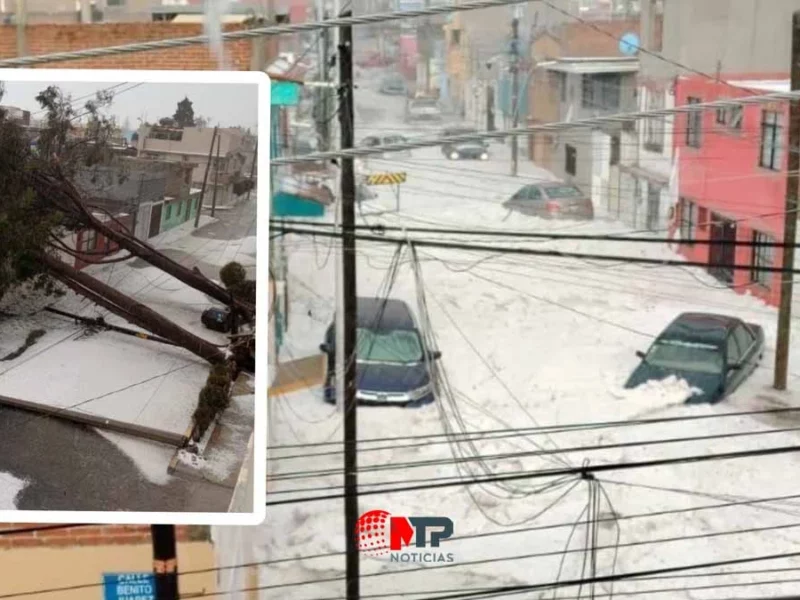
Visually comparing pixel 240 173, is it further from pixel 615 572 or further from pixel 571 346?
pixel 615 572

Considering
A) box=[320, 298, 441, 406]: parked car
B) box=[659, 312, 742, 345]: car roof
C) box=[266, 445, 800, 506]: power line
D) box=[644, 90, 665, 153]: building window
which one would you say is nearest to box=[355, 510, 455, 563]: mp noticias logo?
box=[266, 445, 800, 506]: power line

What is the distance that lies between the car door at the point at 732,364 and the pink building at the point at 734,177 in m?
0.11

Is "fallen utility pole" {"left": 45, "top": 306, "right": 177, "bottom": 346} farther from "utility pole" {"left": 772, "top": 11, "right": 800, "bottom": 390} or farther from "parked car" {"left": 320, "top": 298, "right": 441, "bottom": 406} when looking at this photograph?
"utility pole" {"left": 772, "top": 11, "right": 800, "bottom": 390}

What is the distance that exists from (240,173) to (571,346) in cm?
116

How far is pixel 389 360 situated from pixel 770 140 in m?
0.88

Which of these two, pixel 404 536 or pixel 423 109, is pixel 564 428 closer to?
pixel 404 536

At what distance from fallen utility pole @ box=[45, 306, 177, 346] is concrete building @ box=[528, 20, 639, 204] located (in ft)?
3.51

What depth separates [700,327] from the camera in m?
1.96

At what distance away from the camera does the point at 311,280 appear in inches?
82.3

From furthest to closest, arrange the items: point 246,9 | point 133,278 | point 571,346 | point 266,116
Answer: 1. point 571,346
2. point 246,9
3. point 133,278
4. point 266,116

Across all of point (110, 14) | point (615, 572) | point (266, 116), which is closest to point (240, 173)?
point (266, 116)

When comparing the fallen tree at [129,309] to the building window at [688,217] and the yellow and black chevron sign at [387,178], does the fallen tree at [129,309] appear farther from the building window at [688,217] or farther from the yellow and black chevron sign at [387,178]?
the building window at [688,217]

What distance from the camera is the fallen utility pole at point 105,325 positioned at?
106cm

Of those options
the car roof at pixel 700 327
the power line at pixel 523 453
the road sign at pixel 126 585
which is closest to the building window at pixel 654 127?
the car roof at pixel 700 327
